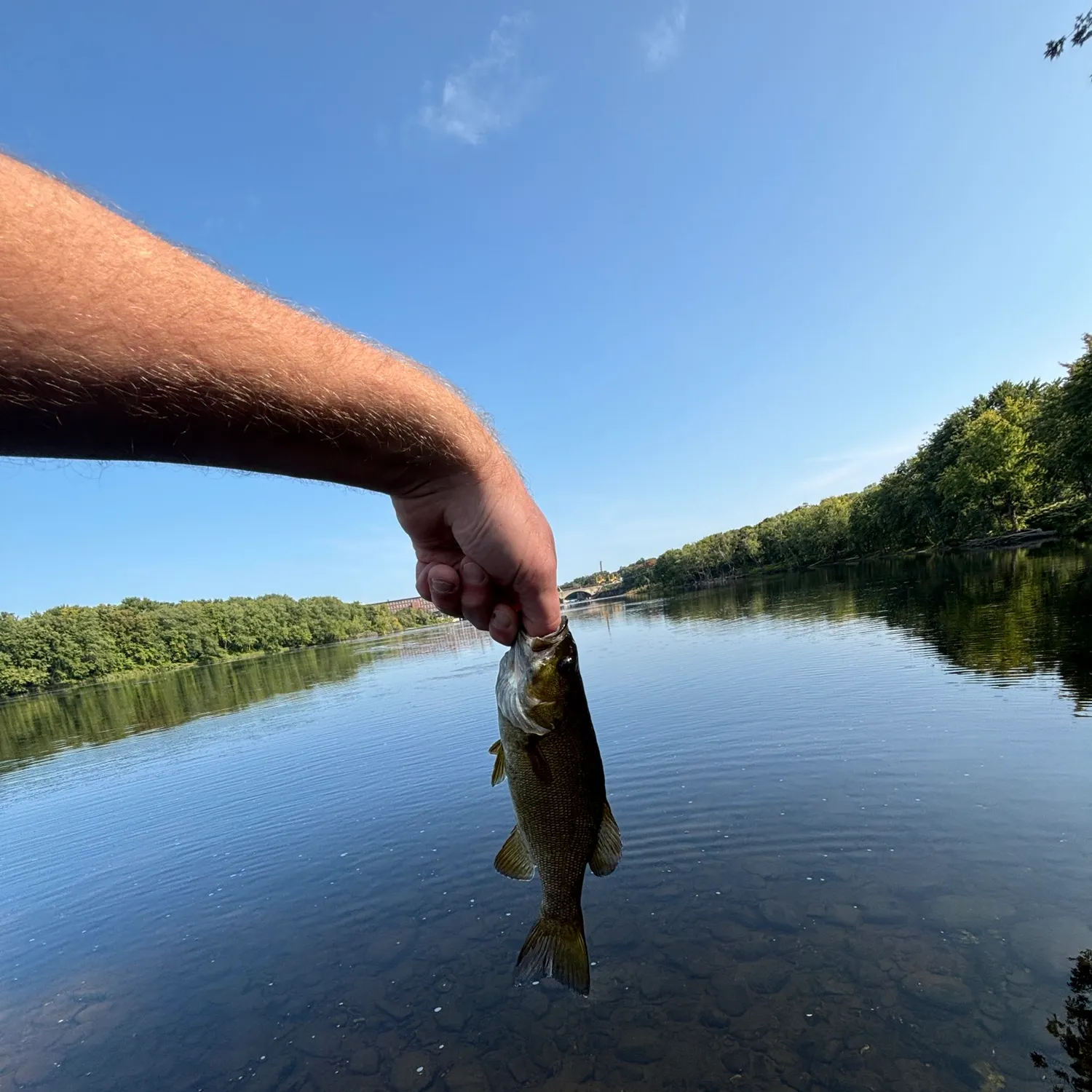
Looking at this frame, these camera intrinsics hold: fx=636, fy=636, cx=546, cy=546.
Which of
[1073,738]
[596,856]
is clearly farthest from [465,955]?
[1073,738]

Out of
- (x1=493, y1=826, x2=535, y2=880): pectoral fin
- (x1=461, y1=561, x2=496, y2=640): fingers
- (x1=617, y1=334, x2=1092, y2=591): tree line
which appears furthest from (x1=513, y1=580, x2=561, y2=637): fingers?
(x1=617, y1=334, x2=1092, y2=591): tree line

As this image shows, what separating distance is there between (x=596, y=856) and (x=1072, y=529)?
69.2 m

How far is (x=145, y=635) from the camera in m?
105

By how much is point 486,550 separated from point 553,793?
1.66m

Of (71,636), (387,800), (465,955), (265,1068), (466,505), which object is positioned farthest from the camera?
(71,636)

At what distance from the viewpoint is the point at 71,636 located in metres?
95.1

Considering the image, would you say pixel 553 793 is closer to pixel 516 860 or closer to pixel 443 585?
pixel 516 860

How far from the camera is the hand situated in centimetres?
229

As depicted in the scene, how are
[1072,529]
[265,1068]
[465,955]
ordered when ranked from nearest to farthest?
[265,1068] → [465,955] → [1072,529]

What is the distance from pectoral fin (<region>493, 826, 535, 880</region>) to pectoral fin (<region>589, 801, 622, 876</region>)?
1.23 ft

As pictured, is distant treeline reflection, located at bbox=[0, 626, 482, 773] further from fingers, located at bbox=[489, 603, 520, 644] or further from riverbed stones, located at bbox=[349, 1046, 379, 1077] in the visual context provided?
fingers, located at bbox=[489, 603, 520, 644]

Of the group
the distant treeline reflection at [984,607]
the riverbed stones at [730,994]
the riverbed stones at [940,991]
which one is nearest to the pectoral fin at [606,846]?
the riverbed stones at [730,994]

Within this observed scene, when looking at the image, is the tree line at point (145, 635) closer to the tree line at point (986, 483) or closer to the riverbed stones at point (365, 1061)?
the tree line at point (986, 483)

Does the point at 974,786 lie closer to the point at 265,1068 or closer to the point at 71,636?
the point at 265,1068
